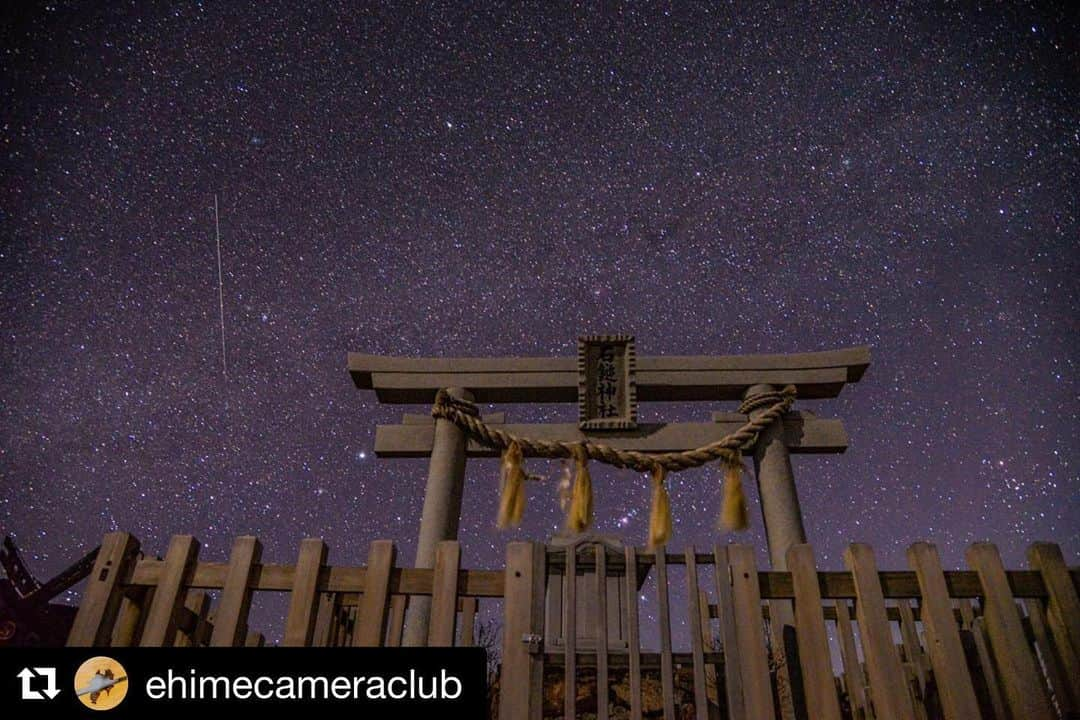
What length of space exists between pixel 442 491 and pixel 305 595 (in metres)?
3.41

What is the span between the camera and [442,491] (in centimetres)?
639

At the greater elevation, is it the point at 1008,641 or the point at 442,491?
the point at 442,491

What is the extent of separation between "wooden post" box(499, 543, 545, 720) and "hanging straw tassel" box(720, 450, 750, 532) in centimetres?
307

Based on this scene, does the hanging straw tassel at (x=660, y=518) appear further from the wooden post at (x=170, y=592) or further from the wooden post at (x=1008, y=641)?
the wooden post at (x=170, y=592)

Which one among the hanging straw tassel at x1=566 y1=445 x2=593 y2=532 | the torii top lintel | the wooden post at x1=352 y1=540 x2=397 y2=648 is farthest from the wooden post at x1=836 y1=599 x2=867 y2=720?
the torii top lintel

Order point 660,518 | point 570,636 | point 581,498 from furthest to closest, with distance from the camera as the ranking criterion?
point 581,498
point 660,518
point 570,636

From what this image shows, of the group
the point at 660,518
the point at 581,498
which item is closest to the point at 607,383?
the point at 581,498

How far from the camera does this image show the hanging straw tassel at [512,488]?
5746mm

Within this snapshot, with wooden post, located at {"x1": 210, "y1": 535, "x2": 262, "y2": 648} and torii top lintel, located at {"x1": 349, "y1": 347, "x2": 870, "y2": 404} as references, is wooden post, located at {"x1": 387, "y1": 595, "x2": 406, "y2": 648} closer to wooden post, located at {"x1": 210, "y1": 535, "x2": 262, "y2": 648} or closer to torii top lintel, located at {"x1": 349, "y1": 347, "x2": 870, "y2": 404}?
wooden post, located at {"x1": 210, "y1": 535, "x2": 262, "y2": 648}

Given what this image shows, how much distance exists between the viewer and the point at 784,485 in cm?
632

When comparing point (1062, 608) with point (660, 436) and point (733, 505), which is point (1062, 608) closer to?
point (733, 505)

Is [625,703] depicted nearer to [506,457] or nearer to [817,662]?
[506,457]

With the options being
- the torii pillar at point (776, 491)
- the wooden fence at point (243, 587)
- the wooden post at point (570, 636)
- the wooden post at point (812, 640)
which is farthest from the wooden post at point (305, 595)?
the torii pillar at point (776, 491)

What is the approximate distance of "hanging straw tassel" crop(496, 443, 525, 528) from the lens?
575 centimetres
